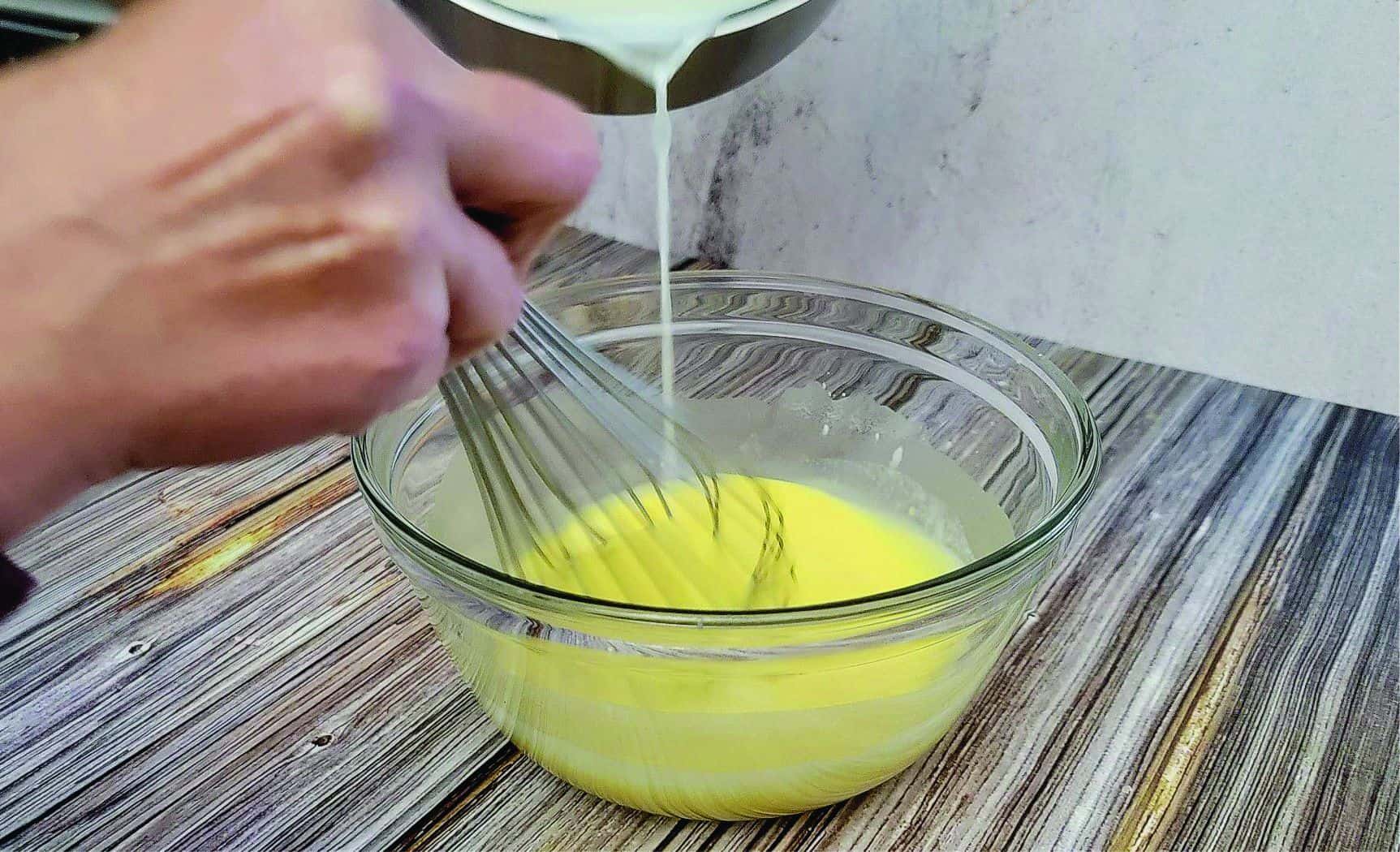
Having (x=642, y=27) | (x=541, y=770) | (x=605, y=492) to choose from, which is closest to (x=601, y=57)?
(x=642, y=27)

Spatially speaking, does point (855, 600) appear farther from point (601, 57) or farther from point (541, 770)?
point (601, 57)

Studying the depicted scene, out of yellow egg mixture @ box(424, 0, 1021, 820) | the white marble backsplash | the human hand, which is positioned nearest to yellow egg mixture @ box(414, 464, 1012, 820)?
yellow egg mixture @ box(424, 0, 1021, 820)

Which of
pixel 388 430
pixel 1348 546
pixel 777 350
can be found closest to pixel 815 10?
pixel 777 350

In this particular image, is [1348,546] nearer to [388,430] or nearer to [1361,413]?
[1361,413]

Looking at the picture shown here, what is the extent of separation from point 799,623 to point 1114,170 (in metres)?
0.52

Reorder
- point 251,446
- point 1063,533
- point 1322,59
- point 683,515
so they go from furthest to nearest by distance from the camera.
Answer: point 1322,59 → point 683,515 → point 1063,533 → point 251,446

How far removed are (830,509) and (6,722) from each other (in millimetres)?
409

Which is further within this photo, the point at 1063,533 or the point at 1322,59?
the point at 1322,59

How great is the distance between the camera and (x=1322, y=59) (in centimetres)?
66

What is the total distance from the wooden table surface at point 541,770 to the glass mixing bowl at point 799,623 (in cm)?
4

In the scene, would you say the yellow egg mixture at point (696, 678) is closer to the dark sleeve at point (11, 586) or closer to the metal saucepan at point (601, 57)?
the metal saucepan at point (601, 57)

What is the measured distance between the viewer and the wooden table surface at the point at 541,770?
1.45 ft

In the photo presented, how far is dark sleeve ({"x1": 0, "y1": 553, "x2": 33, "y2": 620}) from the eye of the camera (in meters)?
0.27

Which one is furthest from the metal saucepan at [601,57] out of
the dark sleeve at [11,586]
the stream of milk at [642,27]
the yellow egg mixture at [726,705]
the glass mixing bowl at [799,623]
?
the dark sleeve at [11,586]
